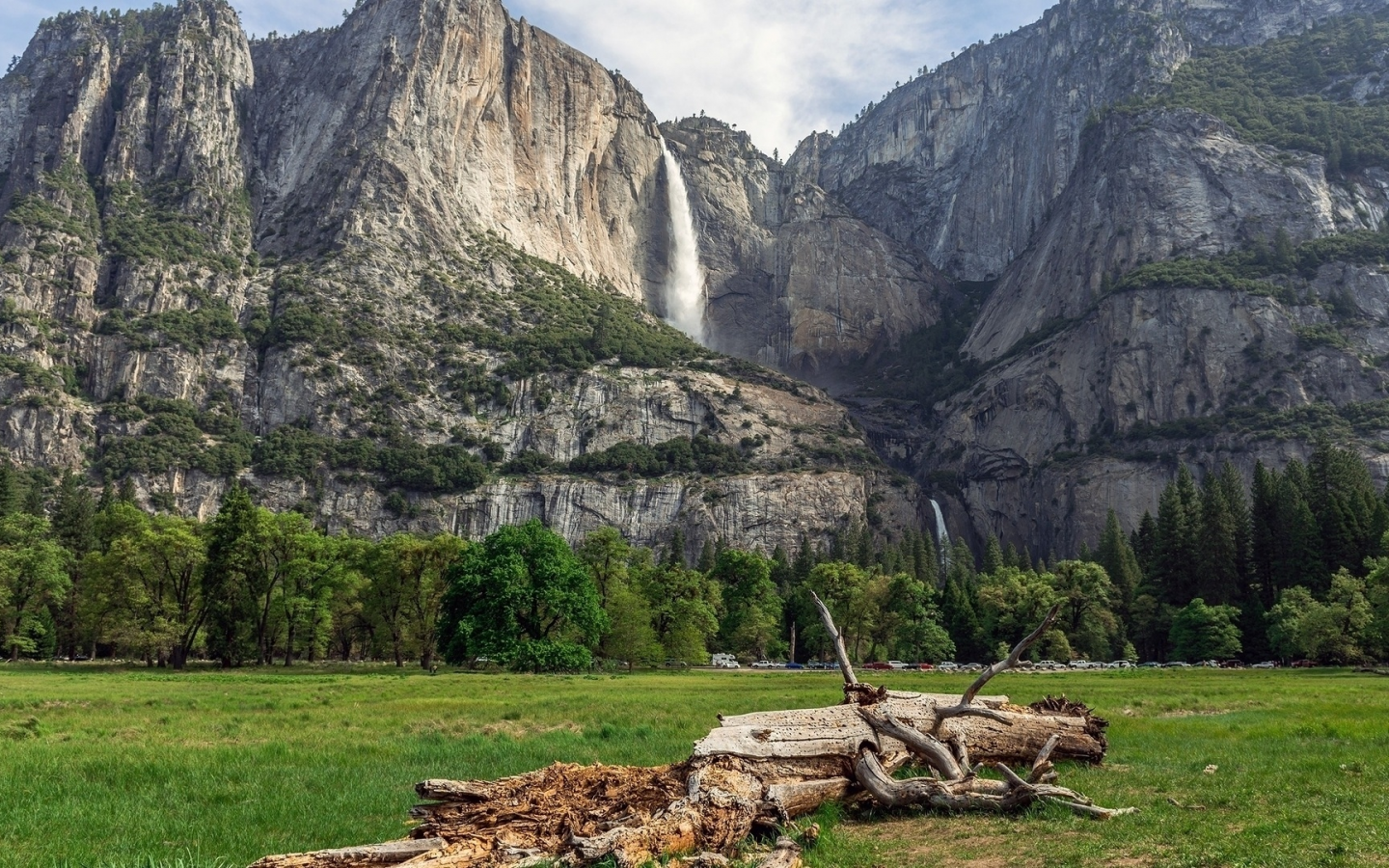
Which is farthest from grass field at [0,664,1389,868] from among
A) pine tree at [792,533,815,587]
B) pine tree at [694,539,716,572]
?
pine tree at [694,539,716,572]

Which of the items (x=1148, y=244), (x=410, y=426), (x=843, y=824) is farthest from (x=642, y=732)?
(x=1148, y=244)

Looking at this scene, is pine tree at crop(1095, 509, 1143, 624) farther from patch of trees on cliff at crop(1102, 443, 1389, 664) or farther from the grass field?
the grass field

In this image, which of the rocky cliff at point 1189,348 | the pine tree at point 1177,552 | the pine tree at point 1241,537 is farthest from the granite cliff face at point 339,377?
the pine tree at point 1241,537

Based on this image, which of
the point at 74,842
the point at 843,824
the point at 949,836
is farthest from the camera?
the point at 843,824

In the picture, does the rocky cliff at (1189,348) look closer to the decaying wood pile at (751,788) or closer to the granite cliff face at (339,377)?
the granite cliff face at (339,377)

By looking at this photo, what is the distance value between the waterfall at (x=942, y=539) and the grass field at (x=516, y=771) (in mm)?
134969

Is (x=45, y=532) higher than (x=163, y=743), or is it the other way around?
(x=45, y=532)

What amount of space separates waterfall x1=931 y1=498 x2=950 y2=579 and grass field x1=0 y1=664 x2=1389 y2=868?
135 m

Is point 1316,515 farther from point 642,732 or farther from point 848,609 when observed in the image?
point 642,732

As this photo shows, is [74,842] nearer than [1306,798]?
Yes

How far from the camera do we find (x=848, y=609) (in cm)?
8862

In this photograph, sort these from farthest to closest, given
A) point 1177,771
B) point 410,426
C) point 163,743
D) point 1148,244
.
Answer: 1. point 1148,244
2. point 410,426
3. point 163,743
4. point 1177,771

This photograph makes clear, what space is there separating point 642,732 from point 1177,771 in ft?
41.4

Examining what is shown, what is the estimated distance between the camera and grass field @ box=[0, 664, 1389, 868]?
36.7ft
